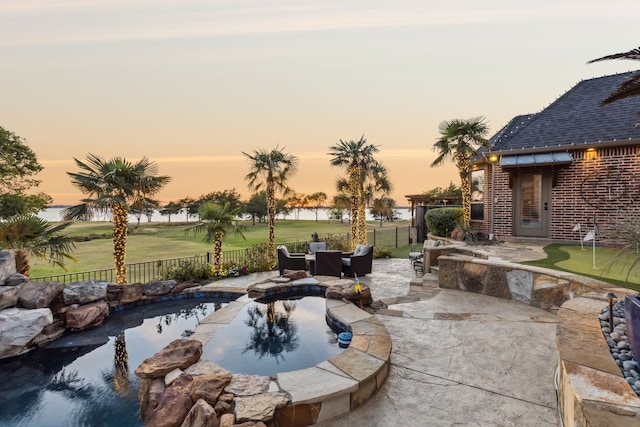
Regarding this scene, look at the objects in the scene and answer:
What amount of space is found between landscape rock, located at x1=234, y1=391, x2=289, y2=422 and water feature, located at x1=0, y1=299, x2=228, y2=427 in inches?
60.9

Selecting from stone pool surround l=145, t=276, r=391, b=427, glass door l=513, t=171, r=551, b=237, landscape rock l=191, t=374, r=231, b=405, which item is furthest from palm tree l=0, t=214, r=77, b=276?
glass door l=513, t=171, r=551, b=237

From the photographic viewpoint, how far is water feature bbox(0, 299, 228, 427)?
3.30 m

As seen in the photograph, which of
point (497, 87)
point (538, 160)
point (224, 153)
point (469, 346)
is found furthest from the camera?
point (224, 153)

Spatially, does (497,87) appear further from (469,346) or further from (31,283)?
(31,283)

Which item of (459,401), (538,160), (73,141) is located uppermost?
(73,141)

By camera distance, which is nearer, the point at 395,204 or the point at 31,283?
the point at 31,283

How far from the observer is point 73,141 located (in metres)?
13.1

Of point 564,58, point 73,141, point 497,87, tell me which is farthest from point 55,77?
point 564,58

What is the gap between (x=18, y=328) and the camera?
4.91 m

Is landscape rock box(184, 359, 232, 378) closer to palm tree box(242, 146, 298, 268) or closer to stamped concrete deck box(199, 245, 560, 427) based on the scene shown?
stamped concrete deck box(199, 245, 560, 427)

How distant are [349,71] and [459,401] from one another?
13596mm

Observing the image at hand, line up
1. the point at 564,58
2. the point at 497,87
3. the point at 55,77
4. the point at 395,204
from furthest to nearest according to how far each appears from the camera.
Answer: the point at 395,204
the point at 497,87
the point at 564,58
the point at 55,77

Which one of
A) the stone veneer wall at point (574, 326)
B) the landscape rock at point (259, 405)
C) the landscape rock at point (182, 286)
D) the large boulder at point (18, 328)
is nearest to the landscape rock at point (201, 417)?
the landscape rock at point (259, 405)

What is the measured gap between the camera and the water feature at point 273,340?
12.8 ft
